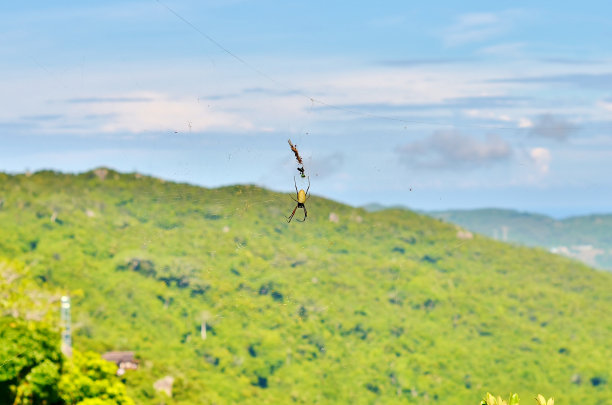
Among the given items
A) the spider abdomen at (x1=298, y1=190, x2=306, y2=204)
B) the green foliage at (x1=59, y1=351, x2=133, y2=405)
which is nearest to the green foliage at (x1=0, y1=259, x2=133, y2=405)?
the green foliage at (x1=59, y1=351, x2=133, y2=405)

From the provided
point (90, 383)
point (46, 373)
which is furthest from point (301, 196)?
point (90, 383)

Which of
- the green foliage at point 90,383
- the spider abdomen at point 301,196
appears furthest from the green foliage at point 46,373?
the spider abdomen at point 301,196

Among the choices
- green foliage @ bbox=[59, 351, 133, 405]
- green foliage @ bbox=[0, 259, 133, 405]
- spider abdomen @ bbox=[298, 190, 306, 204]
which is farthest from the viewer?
green foliage @ bbox=[59, 351, 133, 405]

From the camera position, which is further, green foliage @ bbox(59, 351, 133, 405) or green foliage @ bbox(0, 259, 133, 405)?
green foliage @ bbox(59, 351, 133, 405)

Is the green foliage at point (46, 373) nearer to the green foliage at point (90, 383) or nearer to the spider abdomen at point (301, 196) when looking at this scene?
the green foliage at point (90, 383)

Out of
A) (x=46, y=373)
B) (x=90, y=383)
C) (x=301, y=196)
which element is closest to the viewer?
(x=301, y=196)

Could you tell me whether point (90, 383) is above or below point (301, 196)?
below

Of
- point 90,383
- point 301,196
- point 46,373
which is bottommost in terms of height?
point 90,383

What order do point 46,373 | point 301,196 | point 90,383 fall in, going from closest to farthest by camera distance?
point 301,196 < point 46,373 < point 90,383

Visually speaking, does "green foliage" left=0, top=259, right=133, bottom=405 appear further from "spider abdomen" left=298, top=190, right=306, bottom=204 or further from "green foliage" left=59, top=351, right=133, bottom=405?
"spider abdomen" left=298, top=190, right=306, bottom=204

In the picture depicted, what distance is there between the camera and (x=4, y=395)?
63.5 m

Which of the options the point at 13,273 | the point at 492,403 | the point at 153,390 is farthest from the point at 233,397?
the point at 492,403

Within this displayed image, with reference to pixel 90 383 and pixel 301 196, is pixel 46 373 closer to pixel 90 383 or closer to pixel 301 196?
pixel 90 383

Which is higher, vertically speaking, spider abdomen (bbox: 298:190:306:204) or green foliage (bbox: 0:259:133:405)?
spider abdomen (bbox: 298:190:306:204)
